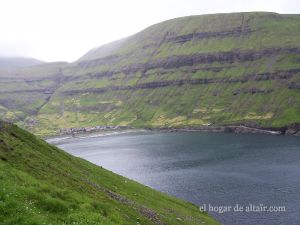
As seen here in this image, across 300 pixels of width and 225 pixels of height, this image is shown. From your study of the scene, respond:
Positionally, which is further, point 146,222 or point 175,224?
point 175,224

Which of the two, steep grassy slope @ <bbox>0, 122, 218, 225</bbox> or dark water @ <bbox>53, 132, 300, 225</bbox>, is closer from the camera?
steep grassy slope @ <bbox>0, 122, 218, 225</bbox>

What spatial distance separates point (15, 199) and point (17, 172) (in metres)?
11.3

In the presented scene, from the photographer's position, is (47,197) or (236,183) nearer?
(47,197)

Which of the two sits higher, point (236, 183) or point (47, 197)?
point (47, 197)

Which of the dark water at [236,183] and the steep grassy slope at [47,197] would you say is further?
the dark water at [236,183]

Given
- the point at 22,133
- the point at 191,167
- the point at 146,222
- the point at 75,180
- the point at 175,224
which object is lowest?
the point at 191,167

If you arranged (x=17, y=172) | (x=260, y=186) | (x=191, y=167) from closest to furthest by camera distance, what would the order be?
(x=17, y=172) < (x=260, y=186) < (x=191, y=167)

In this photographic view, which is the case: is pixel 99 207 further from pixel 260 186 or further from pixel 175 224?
pixel 260 186

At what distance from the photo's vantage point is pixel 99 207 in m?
41.8

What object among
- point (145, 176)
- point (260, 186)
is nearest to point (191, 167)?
point (145, 176)

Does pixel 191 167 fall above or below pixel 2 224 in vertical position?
below

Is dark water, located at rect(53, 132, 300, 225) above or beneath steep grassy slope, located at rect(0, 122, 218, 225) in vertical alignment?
beneath

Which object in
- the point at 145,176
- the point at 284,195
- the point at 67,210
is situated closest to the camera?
the point at 67,210

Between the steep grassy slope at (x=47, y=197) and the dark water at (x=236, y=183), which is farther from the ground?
the steep grassy slope at (x=47, y=197)
